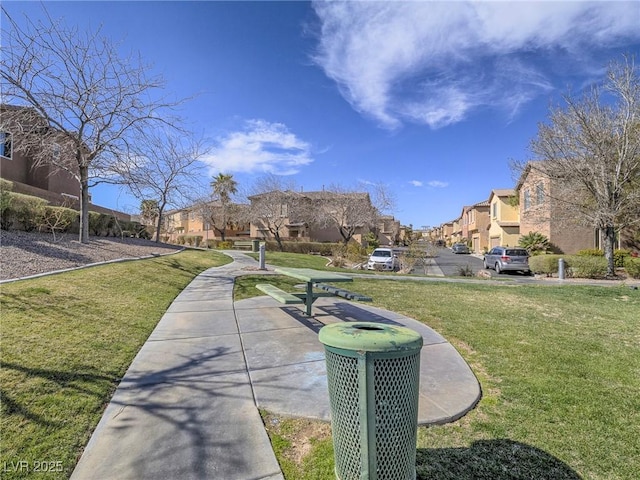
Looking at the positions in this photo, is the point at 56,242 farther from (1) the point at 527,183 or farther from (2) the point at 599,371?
(1) the point at 527,183

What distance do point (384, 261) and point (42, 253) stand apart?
19.0 m

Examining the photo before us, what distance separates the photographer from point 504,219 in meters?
36.3

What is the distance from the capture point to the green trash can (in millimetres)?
2180

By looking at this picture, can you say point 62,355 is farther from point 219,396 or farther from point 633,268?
point 633,268

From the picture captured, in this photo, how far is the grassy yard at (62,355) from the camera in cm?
285

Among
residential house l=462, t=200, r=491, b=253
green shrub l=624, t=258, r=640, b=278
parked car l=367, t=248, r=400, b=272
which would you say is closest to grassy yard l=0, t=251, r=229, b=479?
parked car l=367, t=248, r=400, b=272

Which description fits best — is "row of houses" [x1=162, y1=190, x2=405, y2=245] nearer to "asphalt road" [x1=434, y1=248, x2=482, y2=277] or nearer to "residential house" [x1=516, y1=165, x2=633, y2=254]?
"asphalt road" [x1=434, y1=248, x2=482, y2=277]

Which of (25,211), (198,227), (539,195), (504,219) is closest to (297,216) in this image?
(198,227)

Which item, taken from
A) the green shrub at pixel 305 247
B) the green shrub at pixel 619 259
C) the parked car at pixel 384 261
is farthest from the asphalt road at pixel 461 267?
the green shrub at pixel 305 247

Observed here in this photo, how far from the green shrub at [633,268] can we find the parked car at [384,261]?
12.5 m

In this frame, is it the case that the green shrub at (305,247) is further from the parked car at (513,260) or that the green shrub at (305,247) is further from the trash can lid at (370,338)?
the trash can lid at (370,338)

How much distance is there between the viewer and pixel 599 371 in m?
4.55

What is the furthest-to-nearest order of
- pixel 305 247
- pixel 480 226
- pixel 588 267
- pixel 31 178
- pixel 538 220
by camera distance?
pixel 480 226, pixel 305 247, pixel 538 220, pixel 31 178, pixel 588 267

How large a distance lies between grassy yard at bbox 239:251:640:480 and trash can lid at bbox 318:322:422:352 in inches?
41.6
